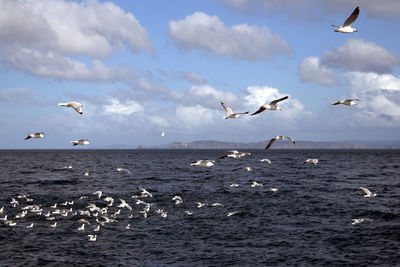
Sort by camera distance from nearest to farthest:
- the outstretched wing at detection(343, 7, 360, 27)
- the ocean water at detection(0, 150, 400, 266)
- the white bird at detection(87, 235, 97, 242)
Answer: the outstretched wing at detection(343, 7, 360, 27) → the ocean water at detection(0, 150, 400, 266) → the white bird at detection(87, 235, 97, 242)

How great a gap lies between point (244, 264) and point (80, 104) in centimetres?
1329

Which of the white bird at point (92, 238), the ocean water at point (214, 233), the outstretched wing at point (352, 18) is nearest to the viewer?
the outstretched wing at point (352, 18)

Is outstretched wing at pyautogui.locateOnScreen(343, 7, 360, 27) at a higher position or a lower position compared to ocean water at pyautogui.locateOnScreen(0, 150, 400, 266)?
higher

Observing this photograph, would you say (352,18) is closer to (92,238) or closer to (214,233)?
(214,233)

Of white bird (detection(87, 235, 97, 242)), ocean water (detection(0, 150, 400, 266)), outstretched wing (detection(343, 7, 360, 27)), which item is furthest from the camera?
white bird (detection(87, 235, 97, 242))

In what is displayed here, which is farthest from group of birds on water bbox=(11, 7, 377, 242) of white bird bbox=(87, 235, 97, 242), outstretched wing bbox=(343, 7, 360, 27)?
outstretched wing bbox=(343, 7, 360, 27)

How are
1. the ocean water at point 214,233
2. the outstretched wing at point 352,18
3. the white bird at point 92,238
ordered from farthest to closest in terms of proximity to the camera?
the white bird at point 92,238
the ocean water at point 214,233
the outstretched wing at point 352,18

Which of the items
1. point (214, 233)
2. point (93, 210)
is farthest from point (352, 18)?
point (93, 210)

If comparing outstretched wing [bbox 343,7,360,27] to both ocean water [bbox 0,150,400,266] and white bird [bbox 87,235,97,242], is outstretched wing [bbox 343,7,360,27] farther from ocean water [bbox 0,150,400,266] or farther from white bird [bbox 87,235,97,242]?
white bird [bbox 87,235,97,242]

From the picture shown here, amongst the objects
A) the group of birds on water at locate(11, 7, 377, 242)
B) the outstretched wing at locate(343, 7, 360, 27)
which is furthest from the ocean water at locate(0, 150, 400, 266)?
the outstretched wing at locate(343, 7, 360, 27)

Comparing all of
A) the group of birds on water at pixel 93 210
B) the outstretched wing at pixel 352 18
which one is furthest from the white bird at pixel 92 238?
the outstretched wing at pixel 352 18

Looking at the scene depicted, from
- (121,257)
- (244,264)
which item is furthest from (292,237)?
(121,257)

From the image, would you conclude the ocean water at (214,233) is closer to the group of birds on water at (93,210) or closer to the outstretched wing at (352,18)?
the group of birds on water at (93,210)

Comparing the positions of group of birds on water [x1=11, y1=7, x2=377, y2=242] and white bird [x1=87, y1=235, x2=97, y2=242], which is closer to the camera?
group of birds on water [x1=11, y1=7, x2=377, y2=242]
